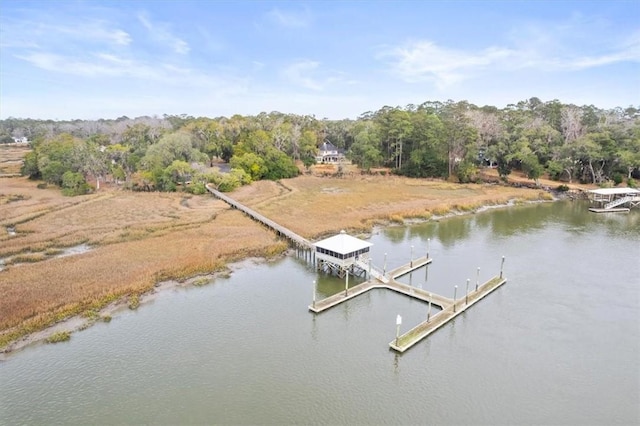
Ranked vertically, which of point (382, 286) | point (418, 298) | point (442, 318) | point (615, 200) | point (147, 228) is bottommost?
point (442, 318)

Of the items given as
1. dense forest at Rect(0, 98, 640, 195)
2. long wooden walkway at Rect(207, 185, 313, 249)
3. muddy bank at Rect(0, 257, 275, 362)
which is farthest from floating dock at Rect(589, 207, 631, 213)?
muddy bank at Rect(0, 257, 275, 362)

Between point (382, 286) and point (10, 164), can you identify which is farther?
point (10, 164)

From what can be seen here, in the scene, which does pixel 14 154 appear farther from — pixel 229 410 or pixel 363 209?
pixel 229 410

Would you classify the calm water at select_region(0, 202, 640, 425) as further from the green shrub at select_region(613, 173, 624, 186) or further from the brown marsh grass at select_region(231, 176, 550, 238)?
the green shrub at select_region(613, 173, 624, 186)

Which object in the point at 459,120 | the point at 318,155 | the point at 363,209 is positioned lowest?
the point at 363,209

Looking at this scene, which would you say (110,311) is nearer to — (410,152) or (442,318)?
(442,318)

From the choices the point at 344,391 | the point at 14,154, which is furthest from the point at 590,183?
the point at 14,154

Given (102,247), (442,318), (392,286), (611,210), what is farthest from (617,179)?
(102,247)
